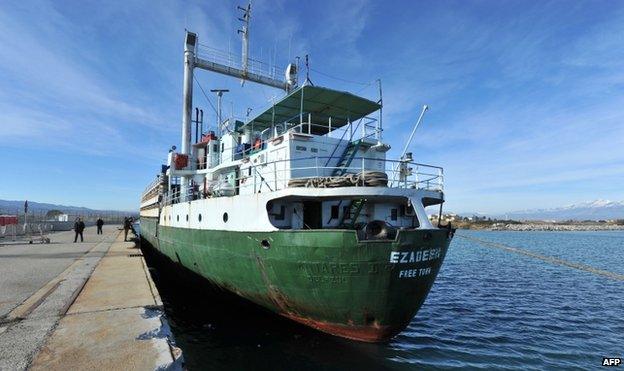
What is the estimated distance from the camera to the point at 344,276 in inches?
362

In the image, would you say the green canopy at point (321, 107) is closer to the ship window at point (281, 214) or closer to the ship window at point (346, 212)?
the ship window at point (281, 214)

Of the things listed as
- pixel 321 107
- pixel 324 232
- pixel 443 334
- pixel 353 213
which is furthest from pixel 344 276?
pixel 321 107

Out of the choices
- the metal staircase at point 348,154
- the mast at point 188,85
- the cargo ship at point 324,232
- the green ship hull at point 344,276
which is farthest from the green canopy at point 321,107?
the mast at point 188,85

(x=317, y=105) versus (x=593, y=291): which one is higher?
A: (x=317, y=105)

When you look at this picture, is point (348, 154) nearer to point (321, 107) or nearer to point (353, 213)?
point (321, 107)

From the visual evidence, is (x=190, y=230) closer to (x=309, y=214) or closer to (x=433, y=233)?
(x=309, y=214)

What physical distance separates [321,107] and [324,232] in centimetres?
688

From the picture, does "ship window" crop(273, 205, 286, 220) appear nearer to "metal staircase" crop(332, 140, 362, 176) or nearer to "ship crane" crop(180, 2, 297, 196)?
"metal staircase" crop(332, 140, 362, 176)

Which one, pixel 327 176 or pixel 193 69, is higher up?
pixel 193 69

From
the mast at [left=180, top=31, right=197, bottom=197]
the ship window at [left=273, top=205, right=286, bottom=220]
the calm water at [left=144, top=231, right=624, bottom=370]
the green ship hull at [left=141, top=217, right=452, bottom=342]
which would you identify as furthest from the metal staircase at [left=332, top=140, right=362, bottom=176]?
the mast at [left=180, top=31, right=197, bottom=197]

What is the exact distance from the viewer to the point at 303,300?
32.5 ft

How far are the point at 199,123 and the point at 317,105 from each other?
17417mm

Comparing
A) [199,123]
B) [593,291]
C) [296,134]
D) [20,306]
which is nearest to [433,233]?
[296,134]

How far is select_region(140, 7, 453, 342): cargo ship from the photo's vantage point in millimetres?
9203
